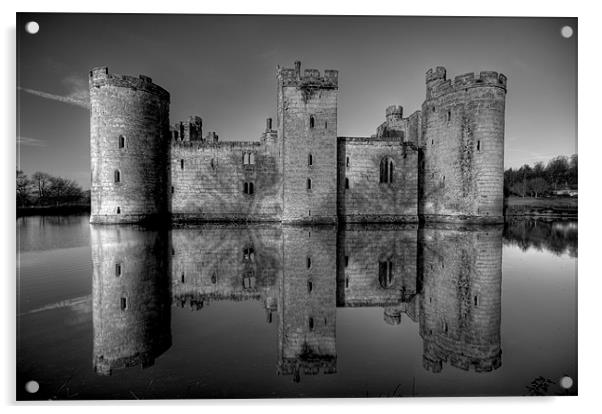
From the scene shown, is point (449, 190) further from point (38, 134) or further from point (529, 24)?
point (38, 134)

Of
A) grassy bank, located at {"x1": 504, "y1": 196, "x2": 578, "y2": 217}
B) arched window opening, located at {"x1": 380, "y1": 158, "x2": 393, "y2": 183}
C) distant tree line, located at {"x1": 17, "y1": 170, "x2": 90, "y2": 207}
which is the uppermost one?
arched window opening, located at {"x1": 380, "y1": 158, "x2": 393, "y2": 183}

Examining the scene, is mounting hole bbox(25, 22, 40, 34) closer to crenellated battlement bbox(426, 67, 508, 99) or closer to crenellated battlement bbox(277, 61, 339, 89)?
crenellated battlement bbox(277, 61, 339, 89)

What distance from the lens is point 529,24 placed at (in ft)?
22.0

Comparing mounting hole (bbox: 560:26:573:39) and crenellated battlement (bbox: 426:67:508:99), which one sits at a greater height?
crenellated battlement (bbox: 426:67:508:99)

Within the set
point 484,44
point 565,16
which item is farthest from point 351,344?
point 565,16

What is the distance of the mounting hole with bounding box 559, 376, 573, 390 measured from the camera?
13.9 feet

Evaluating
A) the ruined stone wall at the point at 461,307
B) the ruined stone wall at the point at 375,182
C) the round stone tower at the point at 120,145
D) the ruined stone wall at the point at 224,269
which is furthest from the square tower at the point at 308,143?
the ruined stone wall at the point at 461,307

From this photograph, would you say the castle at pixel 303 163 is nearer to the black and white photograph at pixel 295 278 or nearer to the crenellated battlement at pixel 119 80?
the crenellated battlement at pixel 119 80

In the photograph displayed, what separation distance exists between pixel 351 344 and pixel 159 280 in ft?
13.5

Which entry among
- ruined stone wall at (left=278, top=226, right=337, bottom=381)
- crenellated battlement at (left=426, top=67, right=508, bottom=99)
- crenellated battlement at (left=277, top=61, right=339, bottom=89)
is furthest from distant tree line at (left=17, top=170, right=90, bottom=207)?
crenellated battlement at (left=426, top=67, right=508, bottom=99)

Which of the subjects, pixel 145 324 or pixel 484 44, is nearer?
pixel 145 324

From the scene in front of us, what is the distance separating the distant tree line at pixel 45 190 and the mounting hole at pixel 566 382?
27.4 ft

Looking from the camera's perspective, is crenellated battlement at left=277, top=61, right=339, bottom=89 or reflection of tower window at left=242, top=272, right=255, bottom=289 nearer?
reflection of tower window at left=242, top=272, right=255, bottom=289

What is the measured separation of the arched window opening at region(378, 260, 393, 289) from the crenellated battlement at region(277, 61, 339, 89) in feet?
37.7
